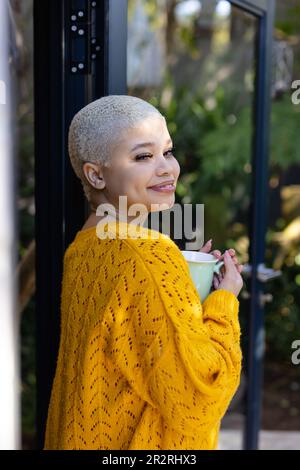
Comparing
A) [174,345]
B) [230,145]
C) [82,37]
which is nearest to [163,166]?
[174,345]

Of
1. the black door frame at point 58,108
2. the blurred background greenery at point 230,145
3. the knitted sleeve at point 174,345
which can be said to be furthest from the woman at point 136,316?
the blurred background greenery at point 230,145

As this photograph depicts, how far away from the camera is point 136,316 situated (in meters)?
1.04

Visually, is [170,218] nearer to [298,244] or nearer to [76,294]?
[76,294]

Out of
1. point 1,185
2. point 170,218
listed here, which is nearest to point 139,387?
point 170,218

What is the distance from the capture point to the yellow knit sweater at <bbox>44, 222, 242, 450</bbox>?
1.01 metres

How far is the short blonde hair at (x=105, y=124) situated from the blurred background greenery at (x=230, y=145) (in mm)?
1935

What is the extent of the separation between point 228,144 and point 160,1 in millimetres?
1243

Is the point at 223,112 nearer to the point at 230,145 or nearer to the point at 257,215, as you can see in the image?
the point at 230,145

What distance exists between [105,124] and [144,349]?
40 cm

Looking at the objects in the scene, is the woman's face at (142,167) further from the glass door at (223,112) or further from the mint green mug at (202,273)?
the glass door at (223,112)

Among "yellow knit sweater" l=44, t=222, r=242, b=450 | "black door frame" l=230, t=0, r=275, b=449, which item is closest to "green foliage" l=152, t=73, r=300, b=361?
"black door frame" l=230, t=0, r=275, b=449

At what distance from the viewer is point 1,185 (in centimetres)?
142

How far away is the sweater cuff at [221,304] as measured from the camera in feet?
3.56

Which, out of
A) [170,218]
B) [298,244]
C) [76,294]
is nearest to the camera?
[76,294]
